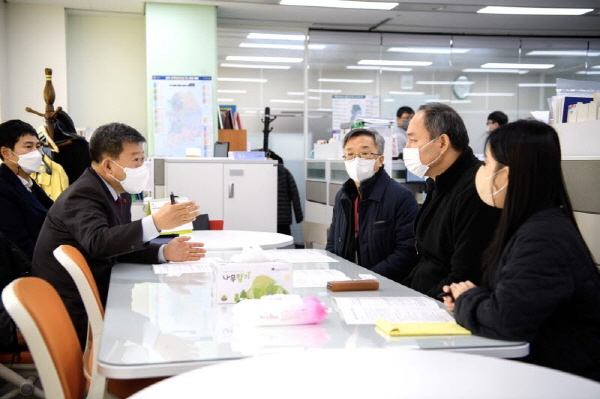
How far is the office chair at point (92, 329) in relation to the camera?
1.98m

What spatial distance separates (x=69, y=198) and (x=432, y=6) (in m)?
6.20

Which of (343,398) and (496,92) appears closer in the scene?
(343,398)

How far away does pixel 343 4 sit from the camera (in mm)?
7691

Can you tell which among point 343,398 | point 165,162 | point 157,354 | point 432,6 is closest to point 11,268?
point 157,354

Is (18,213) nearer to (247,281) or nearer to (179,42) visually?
(247,281)

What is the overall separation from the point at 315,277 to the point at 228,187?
11.8ft

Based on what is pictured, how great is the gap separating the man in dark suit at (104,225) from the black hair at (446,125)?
47.3 inches

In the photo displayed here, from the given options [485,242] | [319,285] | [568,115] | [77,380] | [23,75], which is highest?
[23,75]

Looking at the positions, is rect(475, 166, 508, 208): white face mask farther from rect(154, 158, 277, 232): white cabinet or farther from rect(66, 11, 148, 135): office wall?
rect(66, 11, 148, 135): office wall

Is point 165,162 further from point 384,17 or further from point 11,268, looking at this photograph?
point 384,17

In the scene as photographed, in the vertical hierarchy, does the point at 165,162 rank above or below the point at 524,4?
below

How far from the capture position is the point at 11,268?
3041 millimetres

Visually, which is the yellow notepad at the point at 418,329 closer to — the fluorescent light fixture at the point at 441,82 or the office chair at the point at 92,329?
the office chair at the point at 92,329

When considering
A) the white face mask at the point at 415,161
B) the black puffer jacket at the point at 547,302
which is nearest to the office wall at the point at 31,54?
the white face mask at the point at 415,161
